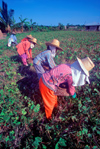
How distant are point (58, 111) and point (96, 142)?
2.88ft

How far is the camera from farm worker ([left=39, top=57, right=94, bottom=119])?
162 cm

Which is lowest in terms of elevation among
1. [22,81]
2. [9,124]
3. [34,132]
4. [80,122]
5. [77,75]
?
[34,132]

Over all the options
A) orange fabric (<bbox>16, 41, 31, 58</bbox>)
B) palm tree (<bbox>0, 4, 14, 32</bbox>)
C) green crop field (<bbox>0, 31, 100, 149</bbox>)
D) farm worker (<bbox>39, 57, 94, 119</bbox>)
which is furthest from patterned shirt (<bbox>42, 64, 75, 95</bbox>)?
palm tree (<bbox>0, 4, 14, 32</bbox>)

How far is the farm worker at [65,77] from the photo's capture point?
162 centimetres

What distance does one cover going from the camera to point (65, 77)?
178 cm

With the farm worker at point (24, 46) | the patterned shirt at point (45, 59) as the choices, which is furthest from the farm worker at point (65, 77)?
the farm worker at point (24, 46)

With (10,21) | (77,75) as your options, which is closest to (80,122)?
(77,75)

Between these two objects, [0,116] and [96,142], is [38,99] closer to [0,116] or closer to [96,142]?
[0,116]

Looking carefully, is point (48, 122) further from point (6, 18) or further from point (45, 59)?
point (6, 18)

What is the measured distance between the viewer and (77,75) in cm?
163

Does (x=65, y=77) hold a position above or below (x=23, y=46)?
below

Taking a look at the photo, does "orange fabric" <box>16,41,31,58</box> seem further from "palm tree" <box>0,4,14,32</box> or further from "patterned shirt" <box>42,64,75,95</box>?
"palm tree" <box>0,4,14,32</box>

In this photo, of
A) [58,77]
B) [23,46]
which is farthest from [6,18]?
[58,77]

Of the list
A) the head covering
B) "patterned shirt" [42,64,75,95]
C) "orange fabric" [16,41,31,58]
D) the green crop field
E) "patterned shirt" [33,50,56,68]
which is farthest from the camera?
"orange fabric" [16,41,31,58]
